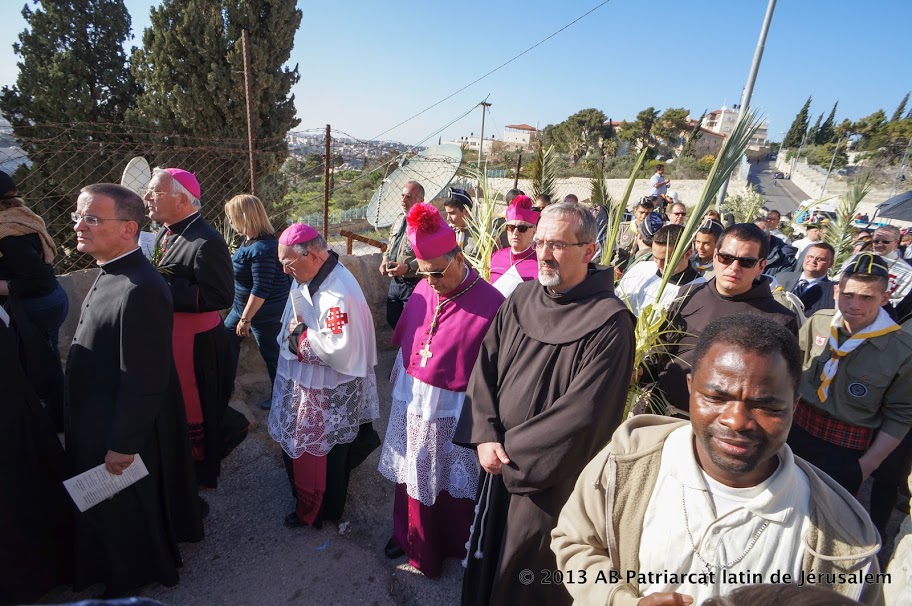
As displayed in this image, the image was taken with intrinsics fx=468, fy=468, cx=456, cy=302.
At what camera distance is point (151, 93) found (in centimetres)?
1047

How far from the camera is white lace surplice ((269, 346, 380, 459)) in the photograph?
2791mm

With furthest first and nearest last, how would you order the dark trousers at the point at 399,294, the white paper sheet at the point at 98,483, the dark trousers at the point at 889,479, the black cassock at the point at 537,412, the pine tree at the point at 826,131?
the pine tree at the point at 826,131 → the dark trousers at the point at 399,294 → the dark trousers at the point at 889,479 → the white paper sheet at the point at 98,483 → the black cassock at the point at 537,412

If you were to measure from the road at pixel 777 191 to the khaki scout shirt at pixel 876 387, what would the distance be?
2429cm

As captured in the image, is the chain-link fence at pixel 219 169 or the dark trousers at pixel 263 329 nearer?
the dark trousers at pixel 263 329

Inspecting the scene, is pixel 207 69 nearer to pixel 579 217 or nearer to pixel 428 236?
Answer: pixel 428 236

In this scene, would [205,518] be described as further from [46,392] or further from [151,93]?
[151,93]

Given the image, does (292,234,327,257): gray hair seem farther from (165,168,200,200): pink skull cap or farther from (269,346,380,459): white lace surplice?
(165,168,200,200): pink skull cap

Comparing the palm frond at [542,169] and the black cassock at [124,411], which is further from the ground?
the palm frond at [542,169]

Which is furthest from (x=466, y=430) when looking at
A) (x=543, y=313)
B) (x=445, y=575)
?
(x=445, y=575)

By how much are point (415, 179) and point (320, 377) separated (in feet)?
18.0

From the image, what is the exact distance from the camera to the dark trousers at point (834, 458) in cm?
253

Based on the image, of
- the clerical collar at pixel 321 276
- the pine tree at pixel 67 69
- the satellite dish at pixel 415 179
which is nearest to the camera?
the clerical collar at pixel 321 276

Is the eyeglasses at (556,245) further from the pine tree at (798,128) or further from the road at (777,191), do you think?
the pine tree at (798,128)

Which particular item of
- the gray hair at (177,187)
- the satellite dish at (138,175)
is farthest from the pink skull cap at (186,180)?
the satellite dish at (138,175)
